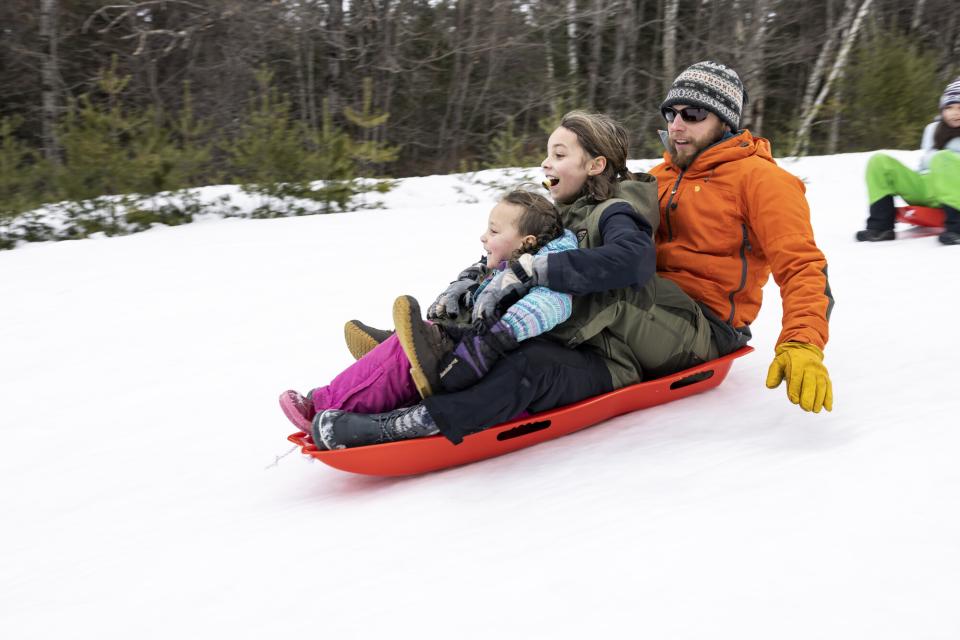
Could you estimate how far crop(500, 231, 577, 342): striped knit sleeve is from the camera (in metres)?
2.13

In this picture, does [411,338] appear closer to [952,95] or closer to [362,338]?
[362,338]

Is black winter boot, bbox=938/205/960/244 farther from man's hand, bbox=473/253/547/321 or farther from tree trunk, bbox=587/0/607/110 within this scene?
tree trunk, bbox=587/0/607/110

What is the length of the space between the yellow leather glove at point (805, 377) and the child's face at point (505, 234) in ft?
2.60

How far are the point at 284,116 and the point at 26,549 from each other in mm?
5165

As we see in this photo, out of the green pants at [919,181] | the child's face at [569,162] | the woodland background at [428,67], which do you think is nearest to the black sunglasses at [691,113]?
the child's face at [569,162]

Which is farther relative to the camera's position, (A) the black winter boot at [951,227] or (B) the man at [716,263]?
(A) the black winter boot at [951,227]

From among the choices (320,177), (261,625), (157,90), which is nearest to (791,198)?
(261,625)

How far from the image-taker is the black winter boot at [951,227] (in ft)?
14.2

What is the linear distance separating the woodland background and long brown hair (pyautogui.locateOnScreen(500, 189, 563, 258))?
5.20 m

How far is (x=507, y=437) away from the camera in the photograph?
229cm

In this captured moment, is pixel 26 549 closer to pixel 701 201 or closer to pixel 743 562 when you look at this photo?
pixel 743 562

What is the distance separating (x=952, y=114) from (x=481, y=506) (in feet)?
13.3

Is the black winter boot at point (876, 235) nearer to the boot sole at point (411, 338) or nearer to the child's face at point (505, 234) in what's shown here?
the child's face at point (505, 234)

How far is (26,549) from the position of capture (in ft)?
6.99
